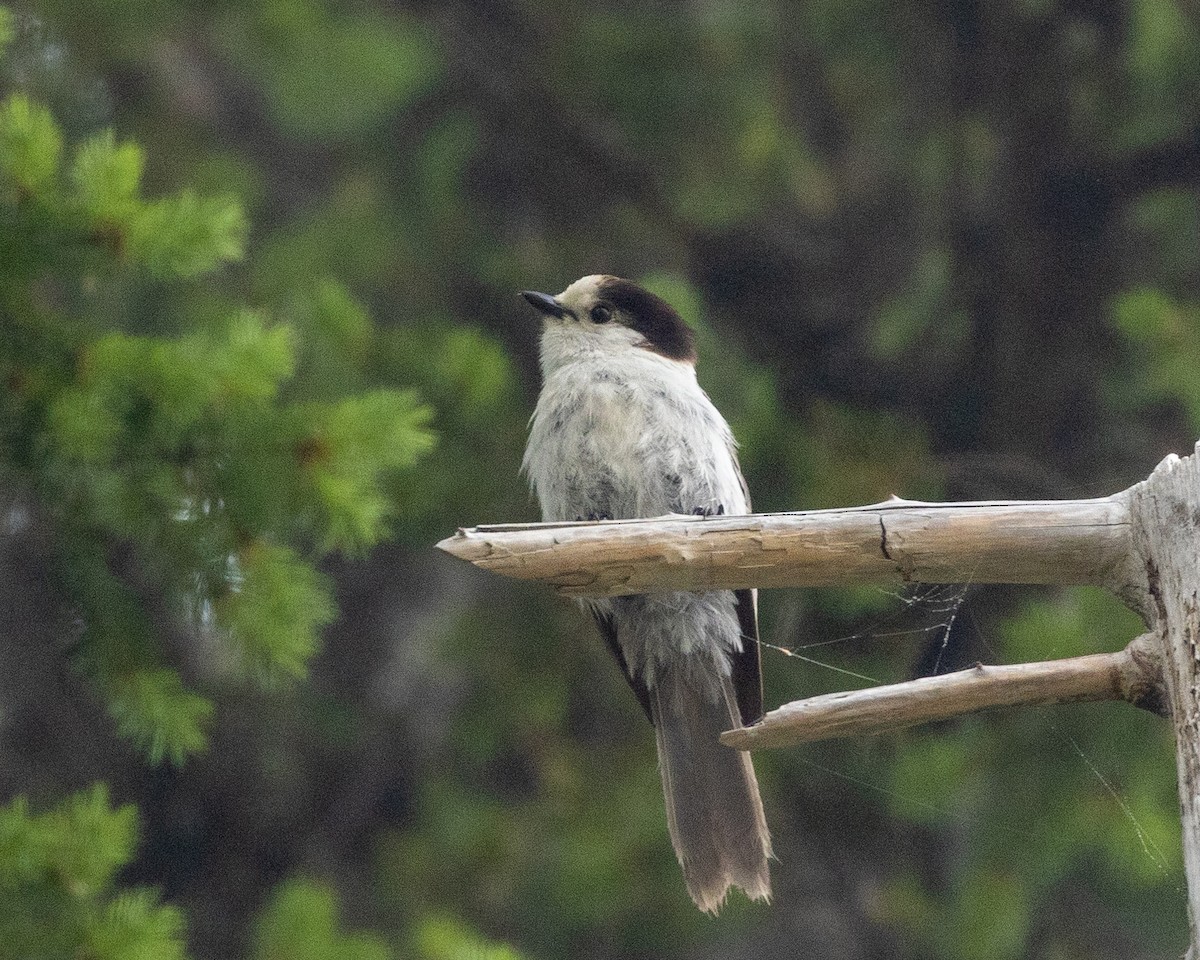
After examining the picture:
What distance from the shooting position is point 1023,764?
4359mm

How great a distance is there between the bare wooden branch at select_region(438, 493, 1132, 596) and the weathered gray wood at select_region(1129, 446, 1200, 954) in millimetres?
99

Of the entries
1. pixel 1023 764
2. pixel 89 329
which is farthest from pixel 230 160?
pixel 1023 764

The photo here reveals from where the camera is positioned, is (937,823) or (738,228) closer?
(937,823)

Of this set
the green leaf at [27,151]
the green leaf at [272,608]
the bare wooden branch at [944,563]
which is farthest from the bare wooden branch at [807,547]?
the green leaf at [27,151]

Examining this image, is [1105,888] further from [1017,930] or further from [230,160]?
[230,160]

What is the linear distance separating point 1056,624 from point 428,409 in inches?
75.0

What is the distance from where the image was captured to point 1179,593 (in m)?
2.28

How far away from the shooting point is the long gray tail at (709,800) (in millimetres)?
3305

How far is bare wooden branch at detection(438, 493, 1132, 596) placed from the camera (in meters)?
2.23

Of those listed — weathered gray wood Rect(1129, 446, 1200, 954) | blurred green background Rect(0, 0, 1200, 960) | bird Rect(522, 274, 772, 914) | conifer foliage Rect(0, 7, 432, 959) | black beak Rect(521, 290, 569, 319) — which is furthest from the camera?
blurred green background Rect(0, 0, 1200, 960)

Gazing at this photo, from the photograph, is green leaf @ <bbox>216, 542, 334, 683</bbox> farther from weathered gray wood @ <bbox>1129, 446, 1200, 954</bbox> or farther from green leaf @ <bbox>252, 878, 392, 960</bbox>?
weathered gray wood @ <bbox>1129, 446, 1200, 954</bbox>

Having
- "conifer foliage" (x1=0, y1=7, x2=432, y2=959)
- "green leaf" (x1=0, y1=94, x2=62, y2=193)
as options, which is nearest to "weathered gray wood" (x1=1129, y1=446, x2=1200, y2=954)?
"conifer foliage" (x1=0, y1=7, x2=432, y2=959)

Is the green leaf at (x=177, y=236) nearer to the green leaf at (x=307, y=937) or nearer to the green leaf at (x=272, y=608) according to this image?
the green leaf at (x=272, y=608)

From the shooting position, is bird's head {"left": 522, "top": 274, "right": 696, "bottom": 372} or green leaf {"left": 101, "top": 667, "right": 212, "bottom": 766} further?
bird's head {"left": 522, "top": 274, "right": 696, "bottom": 372}
